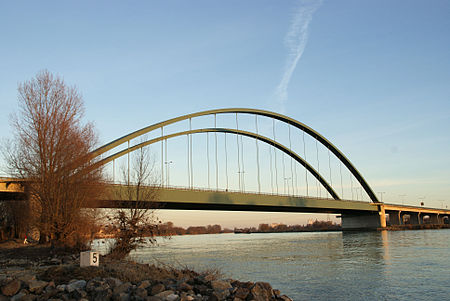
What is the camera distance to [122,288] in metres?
9.14

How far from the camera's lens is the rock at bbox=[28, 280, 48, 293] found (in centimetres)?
902

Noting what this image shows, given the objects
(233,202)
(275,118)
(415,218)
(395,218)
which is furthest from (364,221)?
(233,202)

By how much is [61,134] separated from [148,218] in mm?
7261

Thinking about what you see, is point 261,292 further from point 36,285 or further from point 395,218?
point 395,218

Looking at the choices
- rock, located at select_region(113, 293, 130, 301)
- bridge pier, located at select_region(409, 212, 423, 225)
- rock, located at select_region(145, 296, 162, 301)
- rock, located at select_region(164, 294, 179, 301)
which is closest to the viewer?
rock, located at select_region(145, 296, 162, 301)

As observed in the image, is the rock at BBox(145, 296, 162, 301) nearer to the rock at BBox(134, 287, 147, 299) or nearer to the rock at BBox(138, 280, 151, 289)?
the rock at BBox(134, 287, 147, 299)

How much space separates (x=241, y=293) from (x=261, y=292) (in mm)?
589

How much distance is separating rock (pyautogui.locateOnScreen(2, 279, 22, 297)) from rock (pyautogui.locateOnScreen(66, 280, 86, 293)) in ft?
3.72

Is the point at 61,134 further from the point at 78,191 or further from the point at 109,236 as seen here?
the point at 109,236

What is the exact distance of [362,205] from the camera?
6925 centimetres

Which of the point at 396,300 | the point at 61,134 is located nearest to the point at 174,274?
the point at 396,300

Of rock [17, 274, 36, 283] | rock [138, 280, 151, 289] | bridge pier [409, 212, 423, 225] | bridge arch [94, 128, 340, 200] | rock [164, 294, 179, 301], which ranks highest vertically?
bridge arch [94, 128, 340, 200]

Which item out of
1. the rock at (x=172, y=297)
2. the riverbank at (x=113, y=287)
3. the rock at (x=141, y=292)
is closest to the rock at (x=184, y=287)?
the riverbank at (x=113, y=287)

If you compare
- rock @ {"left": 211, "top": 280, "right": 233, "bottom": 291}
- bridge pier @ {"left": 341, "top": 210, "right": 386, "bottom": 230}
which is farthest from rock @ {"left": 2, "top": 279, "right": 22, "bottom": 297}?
bridge pier @ {"left": 341, "top": 210, "right": 386, "bottom": 230}
